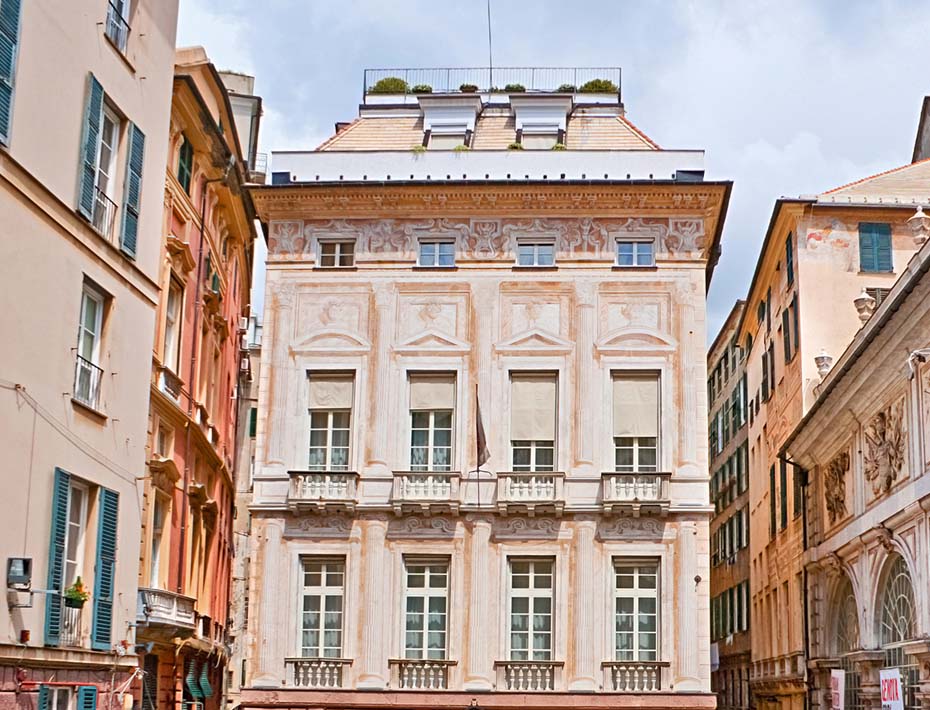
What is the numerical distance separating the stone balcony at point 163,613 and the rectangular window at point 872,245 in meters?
21.4

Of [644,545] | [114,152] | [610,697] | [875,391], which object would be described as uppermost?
[114,152]

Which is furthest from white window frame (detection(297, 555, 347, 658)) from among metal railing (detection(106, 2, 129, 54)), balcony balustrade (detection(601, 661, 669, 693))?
metal railing (detection(106, 2, 129, 54))

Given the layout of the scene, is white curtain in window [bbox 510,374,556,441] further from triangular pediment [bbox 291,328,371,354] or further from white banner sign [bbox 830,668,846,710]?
white banner sign [bbox 830,668,846,710]

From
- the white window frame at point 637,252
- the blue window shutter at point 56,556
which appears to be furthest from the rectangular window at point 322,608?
the blue window shutter at point 56,556

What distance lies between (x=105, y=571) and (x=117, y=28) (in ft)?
27.5

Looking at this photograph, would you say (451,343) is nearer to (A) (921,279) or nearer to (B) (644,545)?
(B) (644,545)

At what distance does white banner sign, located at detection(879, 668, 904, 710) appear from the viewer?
26469 mm

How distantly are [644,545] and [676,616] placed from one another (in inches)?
68.4

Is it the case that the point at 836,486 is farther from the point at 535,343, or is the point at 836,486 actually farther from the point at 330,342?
the point at 330,342

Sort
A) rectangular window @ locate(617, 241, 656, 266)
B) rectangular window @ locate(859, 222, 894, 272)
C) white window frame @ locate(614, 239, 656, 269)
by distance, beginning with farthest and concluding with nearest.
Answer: rectangular window @ locate(859, 222, 894, 272), rectangular window @ locate(617, 241, 656, 266), white window frame @ locate(614, 239, 656, 269)

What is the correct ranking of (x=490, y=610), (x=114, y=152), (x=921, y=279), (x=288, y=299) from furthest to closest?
(x=288, y=299) < (x=490, y=610) < (x=921, y=279) < (x=114, y=152)

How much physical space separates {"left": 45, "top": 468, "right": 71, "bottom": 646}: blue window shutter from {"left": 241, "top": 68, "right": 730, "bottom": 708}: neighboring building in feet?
43.8

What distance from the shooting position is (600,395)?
32500 mm

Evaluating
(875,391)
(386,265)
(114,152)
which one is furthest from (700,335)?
(114,152)
